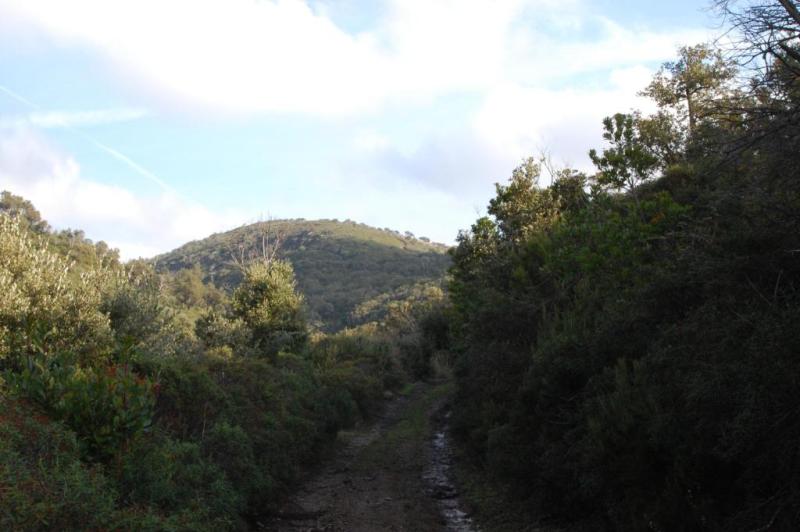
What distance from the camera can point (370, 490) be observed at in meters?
14.1

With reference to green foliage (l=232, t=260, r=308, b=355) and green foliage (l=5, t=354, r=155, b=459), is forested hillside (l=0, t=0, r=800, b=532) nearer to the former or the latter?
green foliage (l=5, t=354, r=155, b=459)

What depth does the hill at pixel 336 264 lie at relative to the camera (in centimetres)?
9219

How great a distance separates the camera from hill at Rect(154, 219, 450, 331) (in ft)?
302

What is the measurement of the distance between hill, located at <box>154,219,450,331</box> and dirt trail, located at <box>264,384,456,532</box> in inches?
2235

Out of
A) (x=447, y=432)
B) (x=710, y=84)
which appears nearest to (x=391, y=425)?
(x=447, y=432)

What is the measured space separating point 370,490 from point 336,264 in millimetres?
99712

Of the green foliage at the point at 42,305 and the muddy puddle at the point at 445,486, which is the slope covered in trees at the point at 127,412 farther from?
the muddy puddle at the point at 445,486

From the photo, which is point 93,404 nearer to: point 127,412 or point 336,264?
point 127,412

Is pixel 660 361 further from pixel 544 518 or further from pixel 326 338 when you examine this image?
pixel 326 338

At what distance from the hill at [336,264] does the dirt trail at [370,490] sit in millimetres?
56775

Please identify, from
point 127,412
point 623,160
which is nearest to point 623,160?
point 623,160

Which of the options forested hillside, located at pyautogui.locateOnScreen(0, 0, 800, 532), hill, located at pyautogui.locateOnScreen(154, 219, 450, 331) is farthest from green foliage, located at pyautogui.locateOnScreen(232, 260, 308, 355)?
hill, located at pyautogui.locateOnScreen(154, 219, 450, 331)

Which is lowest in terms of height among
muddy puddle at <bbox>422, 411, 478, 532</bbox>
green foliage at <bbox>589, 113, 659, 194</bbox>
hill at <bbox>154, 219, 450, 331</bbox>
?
muddy puddle at <bbox>422, 411, 478, 532</bbox>

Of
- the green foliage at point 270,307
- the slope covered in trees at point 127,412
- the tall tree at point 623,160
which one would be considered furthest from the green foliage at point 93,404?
the green foliage at point 270,307
